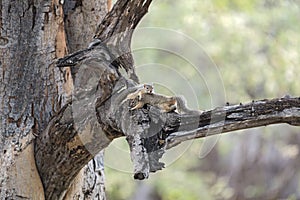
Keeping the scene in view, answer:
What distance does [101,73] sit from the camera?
1.19 meters

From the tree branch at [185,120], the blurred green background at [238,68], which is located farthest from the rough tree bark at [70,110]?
the blurred green background at [238,68]

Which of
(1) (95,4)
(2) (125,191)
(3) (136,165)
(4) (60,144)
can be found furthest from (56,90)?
(2) (125,191)

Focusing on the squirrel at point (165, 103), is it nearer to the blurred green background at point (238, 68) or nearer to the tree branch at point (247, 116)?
the tree branch at point (247, 116)

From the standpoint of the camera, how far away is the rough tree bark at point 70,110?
1129 mm

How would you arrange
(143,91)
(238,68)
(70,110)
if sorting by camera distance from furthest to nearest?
(238,68) → (70,110) → (143,91)

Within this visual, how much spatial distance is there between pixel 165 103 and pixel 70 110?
8.9 inches

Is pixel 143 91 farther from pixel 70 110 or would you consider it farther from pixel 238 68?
pixel 238 68

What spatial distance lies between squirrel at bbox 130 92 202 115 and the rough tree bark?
0.01 m

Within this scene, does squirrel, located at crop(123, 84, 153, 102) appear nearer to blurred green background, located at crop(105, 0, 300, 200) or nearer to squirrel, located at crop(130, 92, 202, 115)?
squirrel, located at crop(130, 92, 202, 115)

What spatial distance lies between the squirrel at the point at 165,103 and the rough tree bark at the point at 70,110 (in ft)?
0.04

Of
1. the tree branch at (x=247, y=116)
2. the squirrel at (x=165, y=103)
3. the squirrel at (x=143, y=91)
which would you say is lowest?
the tree branch at (x=247, y=116)

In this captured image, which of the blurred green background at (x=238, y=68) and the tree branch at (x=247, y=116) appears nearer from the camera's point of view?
the tree branch at (x=247, y=116)

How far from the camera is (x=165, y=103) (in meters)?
1.13

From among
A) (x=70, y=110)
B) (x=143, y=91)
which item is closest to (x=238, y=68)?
(x=70, y=110)
